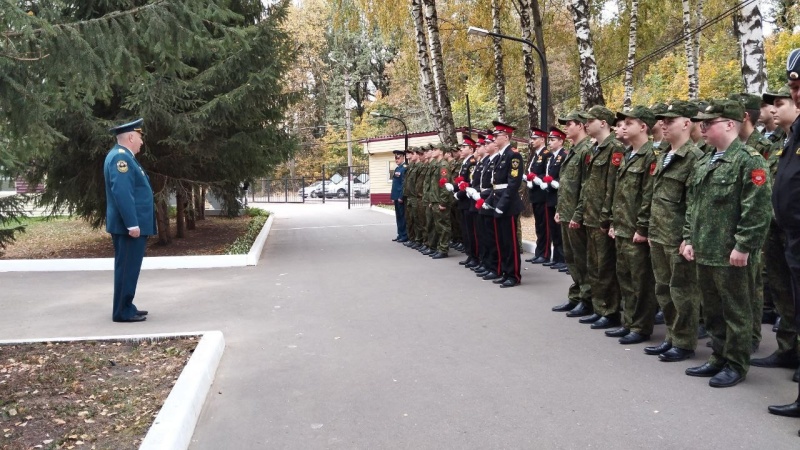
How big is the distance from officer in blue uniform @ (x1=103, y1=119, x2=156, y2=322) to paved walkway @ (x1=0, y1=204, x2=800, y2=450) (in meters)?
0.38

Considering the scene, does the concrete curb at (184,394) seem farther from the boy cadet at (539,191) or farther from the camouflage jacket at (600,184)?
the boy cadet at (539,191)

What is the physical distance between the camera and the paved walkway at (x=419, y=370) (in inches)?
151

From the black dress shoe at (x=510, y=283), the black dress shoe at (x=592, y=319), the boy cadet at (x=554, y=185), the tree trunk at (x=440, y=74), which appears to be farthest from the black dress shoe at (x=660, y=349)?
the tree trunk at (x=440, y=74)

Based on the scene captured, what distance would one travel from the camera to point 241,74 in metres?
12.5

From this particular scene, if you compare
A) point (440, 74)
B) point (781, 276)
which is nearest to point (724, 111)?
point (781, 276)

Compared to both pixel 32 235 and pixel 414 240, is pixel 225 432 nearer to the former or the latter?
pixel 414 240

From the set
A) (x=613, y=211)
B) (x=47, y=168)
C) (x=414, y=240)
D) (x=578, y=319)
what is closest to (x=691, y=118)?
(x=613, y=211)

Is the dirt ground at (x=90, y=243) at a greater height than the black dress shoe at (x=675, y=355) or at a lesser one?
greater

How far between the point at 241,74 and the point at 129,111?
2.18 metres

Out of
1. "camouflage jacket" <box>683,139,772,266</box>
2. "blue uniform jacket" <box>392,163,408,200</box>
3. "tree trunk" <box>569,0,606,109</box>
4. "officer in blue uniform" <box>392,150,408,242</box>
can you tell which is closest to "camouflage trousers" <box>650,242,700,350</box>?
"camouflage jacket" <box>683,139,772,266</box>

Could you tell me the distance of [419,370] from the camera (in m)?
5.05

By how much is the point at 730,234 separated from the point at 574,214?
2.27 meters

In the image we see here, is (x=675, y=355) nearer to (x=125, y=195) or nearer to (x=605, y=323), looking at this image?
(x=605, y=323)

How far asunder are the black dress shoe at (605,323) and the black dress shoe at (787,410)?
232 centimetres
